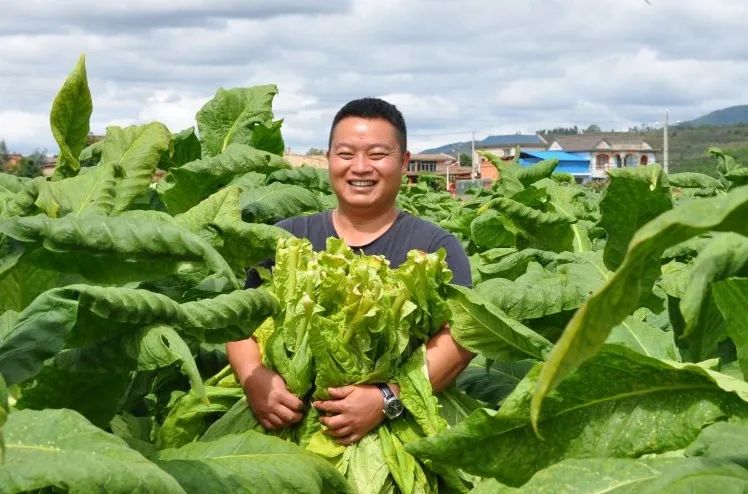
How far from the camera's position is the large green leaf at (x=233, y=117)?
5.74 metres

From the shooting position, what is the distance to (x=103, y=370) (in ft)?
6.80

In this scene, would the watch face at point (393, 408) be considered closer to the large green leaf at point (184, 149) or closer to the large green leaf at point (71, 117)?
the large green leaf at point (71, 117)

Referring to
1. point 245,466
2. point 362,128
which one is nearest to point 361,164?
point 362,128

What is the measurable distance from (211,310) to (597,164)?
91.0m

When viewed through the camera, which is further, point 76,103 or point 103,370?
point 76,103

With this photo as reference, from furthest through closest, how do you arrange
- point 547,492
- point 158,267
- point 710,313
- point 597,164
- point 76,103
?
point 597,164
point 76,103
point 710,313
point 158,267
point 547,492

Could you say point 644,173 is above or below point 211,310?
above

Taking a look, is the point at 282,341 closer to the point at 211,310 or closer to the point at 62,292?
the point at 211,310

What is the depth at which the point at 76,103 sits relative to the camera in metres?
3.42

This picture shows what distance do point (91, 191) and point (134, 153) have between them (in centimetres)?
45

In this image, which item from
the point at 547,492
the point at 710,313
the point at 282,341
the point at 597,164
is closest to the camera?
the point at 547,492

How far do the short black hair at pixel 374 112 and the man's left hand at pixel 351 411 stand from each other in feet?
3.13

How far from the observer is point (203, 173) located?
15.1 ft

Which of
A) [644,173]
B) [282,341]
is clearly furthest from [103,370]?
[644,173]
